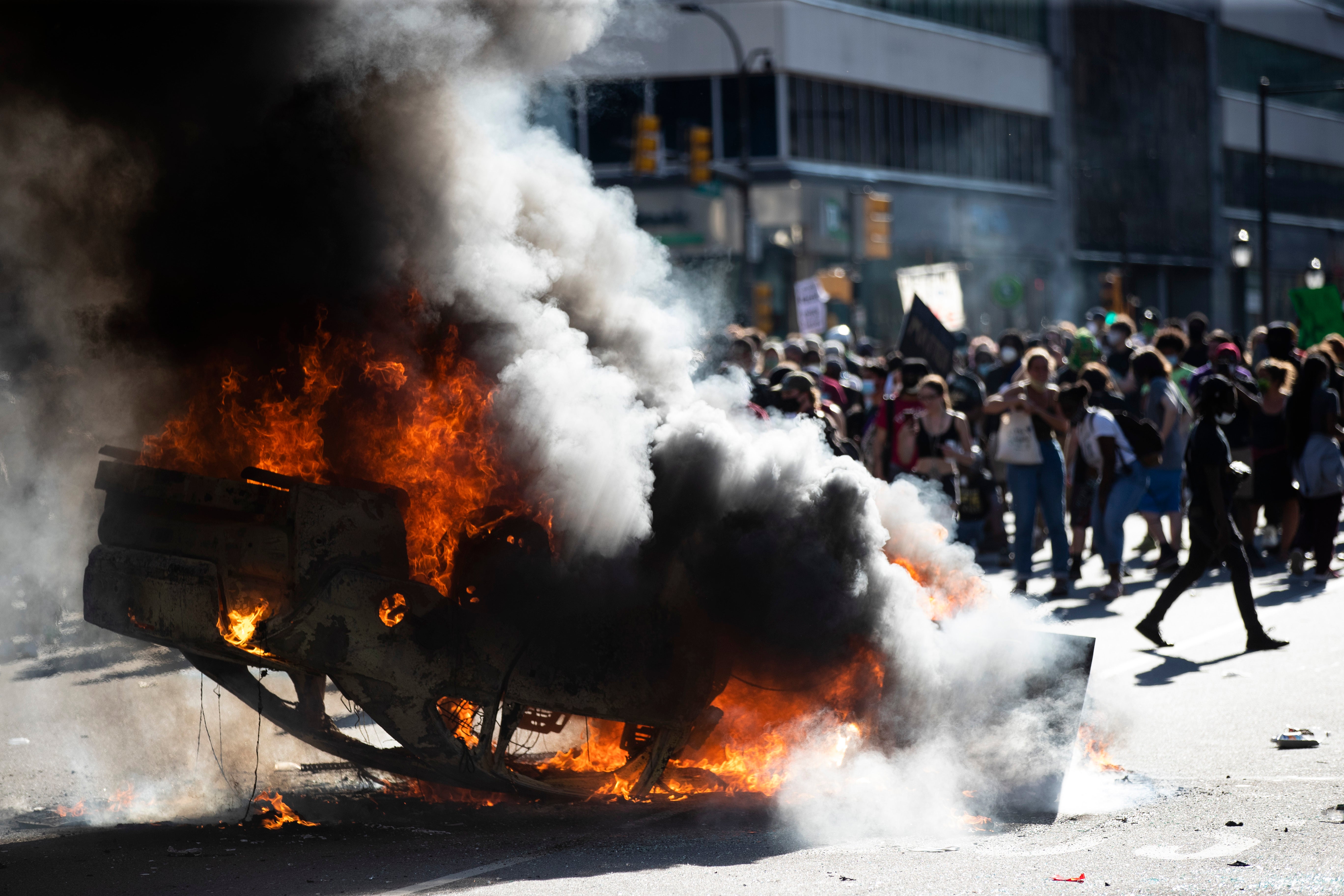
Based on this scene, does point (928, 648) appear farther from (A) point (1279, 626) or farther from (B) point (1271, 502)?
(B) point (1271, 502)

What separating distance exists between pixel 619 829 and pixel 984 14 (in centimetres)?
4209

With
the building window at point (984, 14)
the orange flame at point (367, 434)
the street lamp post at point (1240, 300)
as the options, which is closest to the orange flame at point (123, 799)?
the orange flame at point (367, 434)

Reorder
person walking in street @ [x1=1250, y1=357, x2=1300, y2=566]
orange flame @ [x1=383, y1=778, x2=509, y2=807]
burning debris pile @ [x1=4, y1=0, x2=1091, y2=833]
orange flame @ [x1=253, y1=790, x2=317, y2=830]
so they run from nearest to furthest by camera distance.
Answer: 1. burning debris pile @ [x1=4, y1=0, x2=1091, y2=833]
2. orange flame @ [x1=253, y1=790, x2=317, y2=830]
3. orange flame @ [x1=383, y1=778, x2=509, y2=807]
4. person walking in street @ [x1=1250, y1=357, x2=1300, y2=566]

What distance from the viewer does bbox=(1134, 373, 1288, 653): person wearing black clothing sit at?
30.9 ft

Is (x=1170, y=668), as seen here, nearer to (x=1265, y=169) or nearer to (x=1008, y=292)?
(x=1265, y=169)

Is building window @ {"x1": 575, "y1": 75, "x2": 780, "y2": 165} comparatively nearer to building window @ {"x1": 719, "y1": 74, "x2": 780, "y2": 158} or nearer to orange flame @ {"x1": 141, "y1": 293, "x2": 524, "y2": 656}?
building window @ {"x1": 719, "y1": 74, "x2": 780, "y2": 158}

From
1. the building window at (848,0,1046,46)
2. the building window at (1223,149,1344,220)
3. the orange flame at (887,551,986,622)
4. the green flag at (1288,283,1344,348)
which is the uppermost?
the building window at (848,0,1046,46)

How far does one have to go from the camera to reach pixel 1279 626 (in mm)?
10219

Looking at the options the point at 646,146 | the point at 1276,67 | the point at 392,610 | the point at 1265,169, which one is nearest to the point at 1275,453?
the point at 392,610

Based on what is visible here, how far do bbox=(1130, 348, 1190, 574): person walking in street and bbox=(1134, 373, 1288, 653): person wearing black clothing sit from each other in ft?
8.31

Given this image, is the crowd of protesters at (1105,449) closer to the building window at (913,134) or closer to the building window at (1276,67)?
the building window at (913,134)

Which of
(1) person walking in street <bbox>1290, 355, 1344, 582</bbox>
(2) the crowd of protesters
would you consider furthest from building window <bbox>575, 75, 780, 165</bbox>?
(1) person walking in street <bbox>1290, 355, 1344, 582</bbox>

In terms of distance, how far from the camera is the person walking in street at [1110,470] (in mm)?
11672

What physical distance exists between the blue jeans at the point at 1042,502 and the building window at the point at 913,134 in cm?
2716
